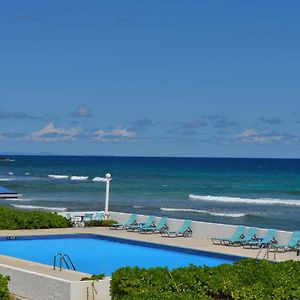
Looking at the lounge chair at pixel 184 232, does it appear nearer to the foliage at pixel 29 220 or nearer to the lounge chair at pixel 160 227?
the lounge chair at pixel 160 227

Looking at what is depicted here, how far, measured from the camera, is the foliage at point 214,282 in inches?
437

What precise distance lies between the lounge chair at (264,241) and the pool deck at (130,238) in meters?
0.35

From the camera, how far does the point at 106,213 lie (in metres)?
Result: 23.7

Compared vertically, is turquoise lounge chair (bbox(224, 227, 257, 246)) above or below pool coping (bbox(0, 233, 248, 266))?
above

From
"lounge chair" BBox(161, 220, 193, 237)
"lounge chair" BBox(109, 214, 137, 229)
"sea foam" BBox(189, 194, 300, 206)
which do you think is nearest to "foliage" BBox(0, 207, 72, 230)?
"lounge chair" BBox(109, 214, 137, 229)

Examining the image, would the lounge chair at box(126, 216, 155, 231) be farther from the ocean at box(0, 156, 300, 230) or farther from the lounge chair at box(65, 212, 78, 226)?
the ocean at box(0, 156, 300, 230)

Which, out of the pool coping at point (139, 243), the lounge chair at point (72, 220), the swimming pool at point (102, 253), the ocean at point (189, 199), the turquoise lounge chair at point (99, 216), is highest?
the ocean at point (189, 199)

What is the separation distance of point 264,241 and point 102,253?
411 cm

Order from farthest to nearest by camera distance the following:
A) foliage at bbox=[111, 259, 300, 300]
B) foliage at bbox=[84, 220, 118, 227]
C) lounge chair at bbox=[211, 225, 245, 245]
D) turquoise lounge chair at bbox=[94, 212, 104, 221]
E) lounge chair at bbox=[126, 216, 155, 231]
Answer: turquoise lounge chair at bbox=[94, 212, 104, 221]
foliage at bbox=[84, 220, 118, 227]
lounge chair at bbox=[126, 216, 155, 231]
lounge chair at bbox=[211, 225, 245, 245]
foliage at bbox=[111, 259, 300, 300]

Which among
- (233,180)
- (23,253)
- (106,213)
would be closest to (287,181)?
(233,180)

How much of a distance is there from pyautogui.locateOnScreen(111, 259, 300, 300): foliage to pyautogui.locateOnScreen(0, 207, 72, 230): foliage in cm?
1039

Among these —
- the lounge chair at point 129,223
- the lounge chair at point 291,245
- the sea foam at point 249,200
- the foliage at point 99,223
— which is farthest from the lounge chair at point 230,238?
the sea foam at point 249,200

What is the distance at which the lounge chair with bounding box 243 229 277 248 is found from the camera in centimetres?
1877

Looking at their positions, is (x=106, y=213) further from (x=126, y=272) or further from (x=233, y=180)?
(x=233, y=180)
